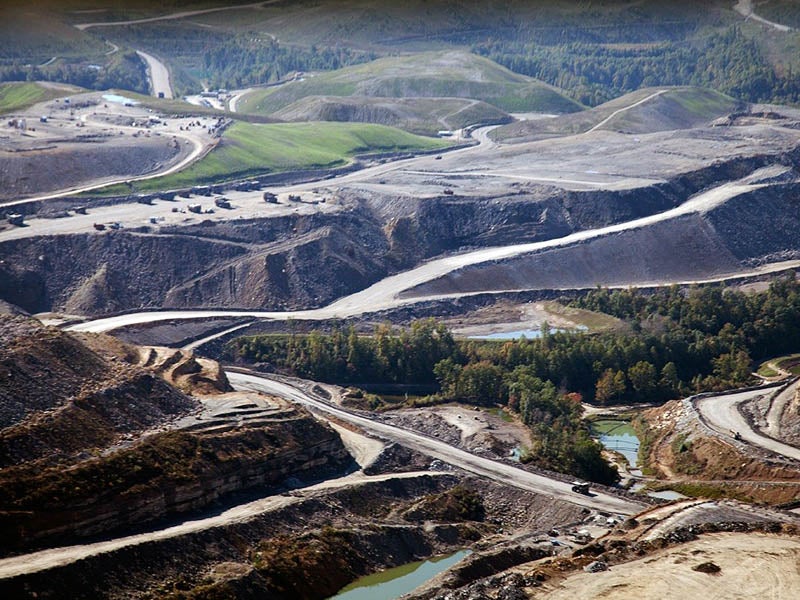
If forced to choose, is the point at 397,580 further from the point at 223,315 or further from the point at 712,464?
the point at 223,315

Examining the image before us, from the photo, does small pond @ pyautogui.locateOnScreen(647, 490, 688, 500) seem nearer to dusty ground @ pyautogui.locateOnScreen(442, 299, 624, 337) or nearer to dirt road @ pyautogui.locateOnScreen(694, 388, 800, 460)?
dirt road @ pyautogui.locateOnScreen(694, 388, 800, 460)

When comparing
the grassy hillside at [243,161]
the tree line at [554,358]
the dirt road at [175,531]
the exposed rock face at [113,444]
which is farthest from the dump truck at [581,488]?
the grassy hillside at [243,161]

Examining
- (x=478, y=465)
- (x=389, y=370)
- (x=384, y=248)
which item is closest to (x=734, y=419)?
(x=478, y=465)

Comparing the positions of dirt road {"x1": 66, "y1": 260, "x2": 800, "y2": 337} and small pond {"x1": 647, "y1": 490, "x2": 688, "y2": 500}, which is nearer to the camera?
small pond {"x1": 647, "y1": 490, "x2": 688, "y2": 500}

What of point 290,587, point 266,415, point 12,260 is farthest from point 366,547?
point 12,260

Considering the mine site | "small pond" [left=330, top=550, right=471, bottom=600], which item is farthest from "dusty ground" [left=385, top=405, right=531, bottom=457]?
"small pond" [left=330, top=550, right=471, bottom=600]

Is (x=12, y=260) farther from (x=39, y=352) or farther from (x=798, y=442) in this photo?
(x=798, y=442)

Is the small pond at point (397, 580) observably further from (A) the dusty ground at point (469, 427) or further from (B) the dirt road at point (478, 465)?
(A) the dusty ground at point (469, 427)
